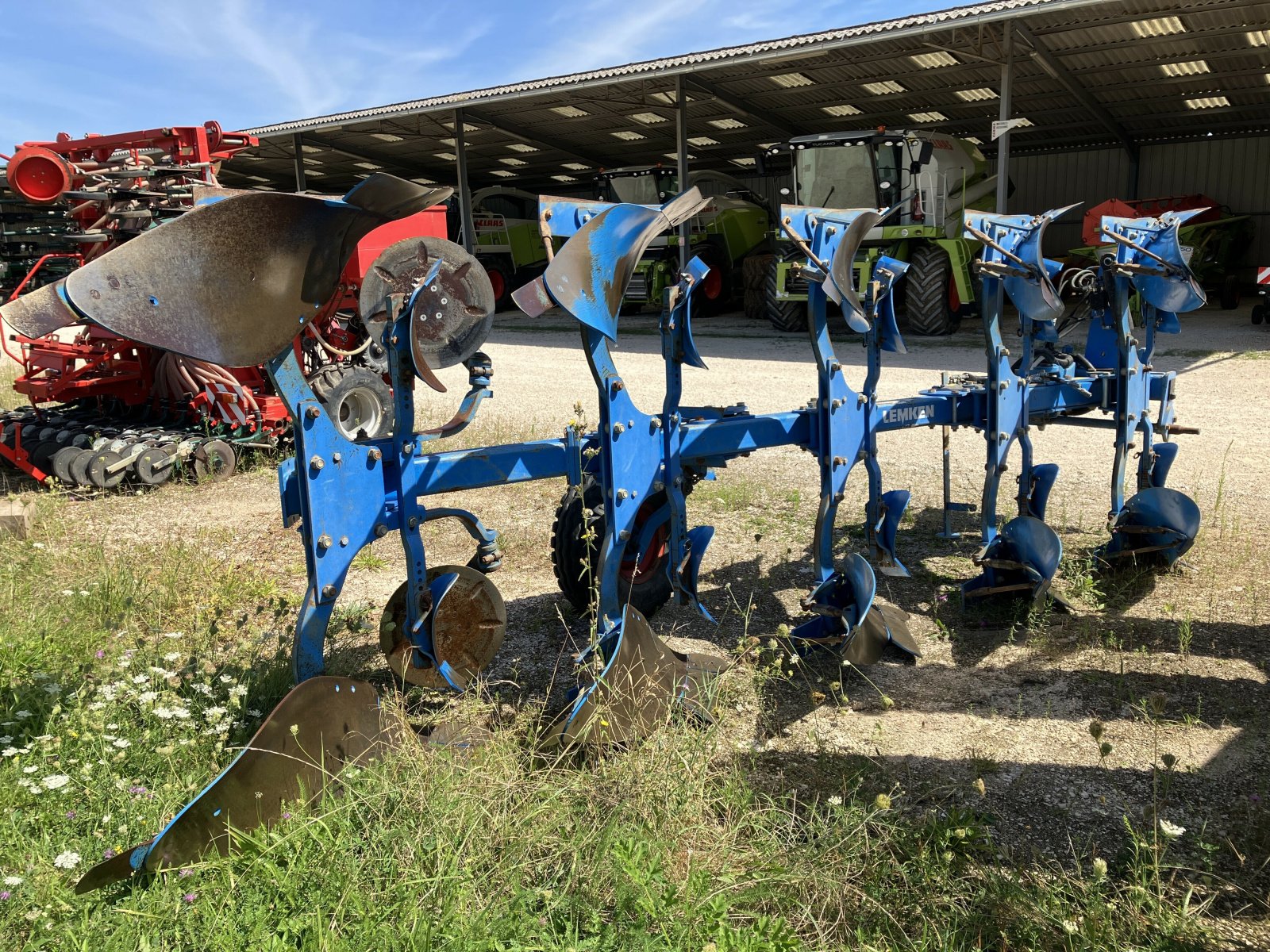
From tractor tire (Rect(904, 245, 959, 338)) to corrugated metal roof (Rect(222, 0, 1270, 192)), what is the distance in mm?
2867

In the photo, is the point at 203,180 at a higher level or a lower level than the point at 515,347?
higher

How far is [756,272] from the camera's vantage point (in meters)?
17.0

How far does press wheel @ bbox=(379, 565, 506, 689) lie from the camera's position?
3.25 meters

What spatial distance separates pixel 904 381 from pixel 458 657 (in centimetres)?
754

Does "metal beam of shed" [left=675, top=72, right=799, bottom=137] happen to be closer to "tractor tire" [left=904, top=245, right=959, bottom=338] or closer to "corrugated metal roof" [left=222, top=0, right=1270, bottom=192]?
"corrugated metal roof" [left=222, top=0, right=1270, bottom=192]

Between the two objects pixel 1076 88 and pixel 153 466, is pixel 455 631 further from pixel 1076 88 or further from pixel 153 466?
pixel 1076 88

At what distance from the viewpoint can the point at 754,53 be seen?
14.6 m

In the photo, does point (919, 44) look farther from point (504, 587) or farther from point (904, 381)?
point (504, 587)

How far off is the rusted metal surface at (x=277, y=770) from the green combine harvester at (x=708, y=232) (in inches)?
566

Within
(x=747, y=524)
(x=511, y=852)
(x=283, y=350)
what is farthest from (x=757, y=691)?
(x=747, y=524)

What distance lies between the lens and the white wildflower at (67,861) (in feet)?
7.46

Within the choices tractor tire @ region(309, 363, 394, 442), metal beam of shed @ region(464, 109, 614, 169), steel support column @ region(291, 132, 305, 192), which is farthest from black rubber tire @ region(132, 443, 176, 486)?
steel support column @ region(291, 132, 305, 192)

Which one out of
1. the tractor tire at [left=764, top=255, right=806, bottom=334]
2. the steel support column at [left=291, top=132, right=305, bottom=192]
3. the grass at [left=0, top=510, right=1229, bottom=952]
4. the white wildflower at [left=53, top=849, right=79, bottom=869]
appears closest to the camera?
the grass at [left=0, top=510, right=1229, bottom=952]

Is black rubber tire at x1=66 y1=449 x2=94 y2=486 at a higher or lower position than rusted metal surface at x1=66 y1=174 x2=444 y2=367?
lower
